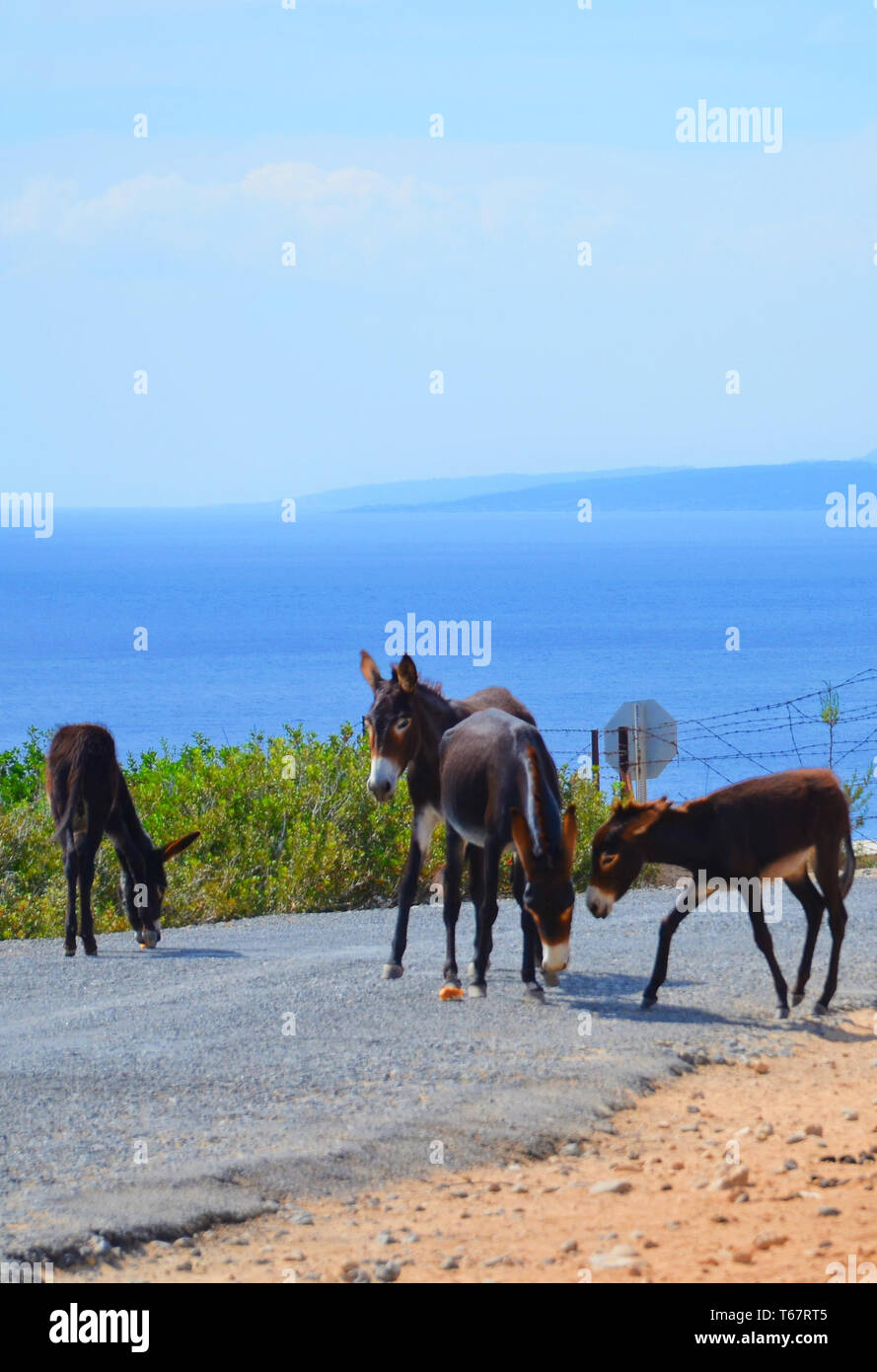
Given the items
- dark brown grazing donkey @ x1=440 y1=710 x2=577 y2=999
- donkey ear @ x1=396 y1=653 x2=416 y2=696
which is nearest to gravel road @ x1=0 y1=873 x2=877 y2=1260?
dark brown grazing donkey @ x1=440 y1=710 x2=577 y2=999

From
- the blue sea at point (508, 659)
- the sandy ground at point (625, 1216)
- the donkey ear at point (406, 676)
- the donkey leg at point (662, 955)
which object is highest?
the blue sea at point (508, 659)

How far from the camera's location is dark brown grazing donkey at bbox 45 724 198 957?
551 inches

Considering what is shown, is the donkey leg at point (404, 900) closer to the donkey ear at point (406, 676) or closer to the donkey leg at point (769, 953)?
the donkey ear at point (406, 676)

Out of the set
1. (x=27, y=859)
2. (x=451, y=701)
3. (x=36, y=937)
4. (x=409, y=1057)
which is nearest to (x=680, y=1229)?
(x=409, y=1057)

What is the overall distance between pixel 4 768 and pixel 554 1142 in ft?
49.5

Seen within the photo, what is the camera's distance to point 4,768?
22.2 meters

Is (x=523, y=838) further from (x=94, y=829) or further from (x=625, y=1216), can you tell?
(x=94, y=829)

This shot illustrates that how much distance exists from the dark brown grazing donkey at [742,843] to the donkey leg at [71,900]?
5143mm

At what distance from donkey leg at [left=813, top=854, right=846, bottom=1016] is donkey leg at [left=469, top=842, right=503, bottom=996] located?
2135 millimetres

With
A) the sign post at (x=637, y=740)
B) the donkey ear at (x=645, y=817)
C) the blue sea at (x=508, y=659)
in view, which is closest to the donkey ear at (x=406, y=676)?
the donkey ear at (x=645, y=817)

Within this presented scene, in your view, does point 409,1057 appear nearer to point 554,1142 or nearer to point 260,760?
point 554,1142

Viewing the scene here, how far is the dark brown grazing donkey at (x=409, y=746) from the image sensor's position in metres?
11.4

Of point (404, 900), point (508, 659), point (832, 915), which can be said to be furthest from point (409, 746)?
point (508, 659)
